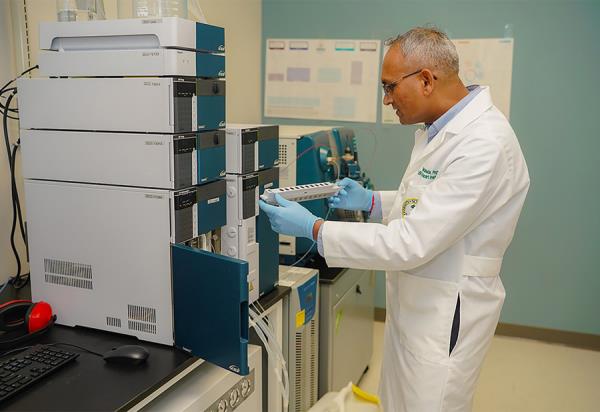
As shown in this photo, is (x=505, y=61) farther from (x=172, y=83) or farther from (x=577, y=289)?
(x=172, y=83)

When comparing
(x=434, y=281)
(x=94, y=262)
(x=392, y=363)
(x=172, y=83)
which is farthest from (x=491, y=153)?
(x=94, y=262)

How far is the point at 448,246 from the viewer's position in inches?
58.6

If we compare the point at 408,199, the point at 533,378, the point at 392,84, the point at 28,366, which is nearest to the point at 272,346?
the point at 408,199

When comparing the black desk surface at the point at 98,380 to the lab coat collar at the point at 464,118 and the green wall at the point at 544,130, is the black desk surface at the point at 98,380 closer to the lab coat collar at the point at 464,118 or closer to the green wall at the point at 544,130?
the lab coat collar at the point at 464,118

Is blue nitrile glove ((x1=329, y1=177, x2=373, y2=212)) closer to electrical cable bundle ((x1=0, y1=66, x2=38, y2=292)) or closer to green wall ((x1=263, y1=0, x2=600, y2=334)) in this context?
electrical cable bundle ((x1=0, y1=66, x2=38, y2=292))

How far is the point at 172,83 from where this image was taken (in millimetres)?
1362

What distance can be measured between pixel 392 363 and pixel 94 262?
37.2 inches

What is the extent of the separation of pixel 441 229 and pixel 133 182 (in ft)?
2.66

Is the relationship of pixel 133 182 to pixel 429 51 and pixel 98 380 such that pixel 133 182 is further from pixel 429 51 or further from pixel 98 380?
pixel 429 51

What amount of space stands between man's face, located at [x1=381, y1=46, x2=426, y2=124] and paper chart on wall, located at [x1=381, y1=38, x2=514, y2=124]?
171cm

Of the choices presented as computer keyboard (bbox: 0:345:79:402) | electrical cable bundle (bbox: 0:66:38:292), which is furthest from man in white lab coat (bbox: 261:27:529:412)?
electrical cable bundle (bbox: 0:66:38:292)

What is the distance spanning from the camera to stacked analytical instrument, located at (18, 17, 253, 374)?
1.37 meters

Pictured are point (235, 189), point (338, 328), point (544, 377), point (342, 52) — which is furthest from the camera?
point (342, 52)

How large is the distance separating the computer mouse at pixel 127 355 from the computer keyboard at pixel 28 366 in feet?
0.30
